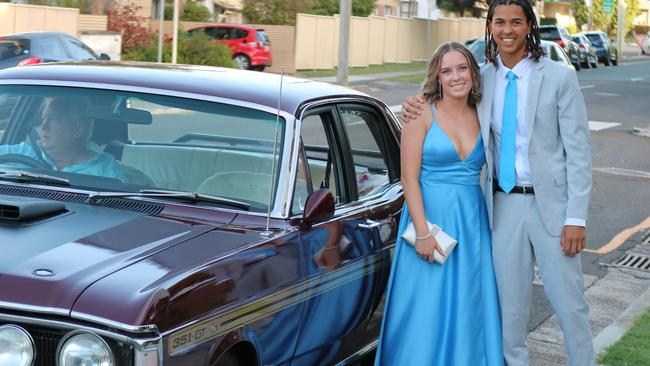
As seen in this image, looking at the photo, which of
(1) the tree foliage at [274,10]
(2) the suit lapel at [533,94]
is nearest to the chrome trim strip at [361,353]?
(2) the suit lapel at [533,94]

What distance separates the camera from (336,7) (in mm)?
50781

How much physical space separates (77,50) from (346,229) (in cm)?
1591

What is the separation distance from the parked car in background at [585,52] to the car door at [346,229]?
4901 centimetres

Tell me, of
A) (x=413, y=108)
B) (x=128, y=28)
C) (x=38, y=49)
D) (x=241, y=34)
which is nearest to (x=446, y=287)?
(x=413, y=108)

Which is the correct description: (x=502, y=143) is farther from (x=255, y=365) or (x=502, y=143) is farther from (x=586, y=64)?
(x=586, y=64)

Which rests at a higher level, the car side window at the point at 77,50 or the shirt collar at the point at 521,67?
the shirt collar at the point at 521,67

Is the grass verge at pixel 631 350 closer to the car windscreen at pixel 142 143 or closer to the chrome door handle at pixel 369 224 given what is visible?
the chrome door handle at pixel 369 224

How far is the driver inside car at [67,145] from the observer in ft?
16.3

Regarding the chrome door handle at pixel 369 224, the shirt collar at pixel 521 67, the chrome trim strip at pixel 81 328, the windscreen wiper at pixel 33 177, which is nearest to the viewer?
the chrome trim strip at pixel 81 328

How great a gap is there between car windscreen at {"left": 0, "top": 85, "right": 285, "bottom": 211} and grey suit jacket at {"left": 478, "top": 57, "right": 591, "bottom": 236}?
44.4 inches

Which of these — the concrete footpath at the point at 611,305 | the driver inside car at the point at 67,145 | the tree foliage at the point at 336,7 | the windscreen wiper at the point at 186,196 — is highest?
the tree foliage at the point at 336,7

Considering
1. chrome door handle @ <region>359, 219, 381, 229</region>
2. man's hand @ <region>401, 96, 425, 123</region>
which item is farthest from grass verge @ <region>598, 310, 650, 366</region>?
man's hand @ <region>401, 96, 425, 123</region>

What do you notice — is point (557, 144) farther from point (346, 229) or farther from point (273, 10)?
point (273, 10)

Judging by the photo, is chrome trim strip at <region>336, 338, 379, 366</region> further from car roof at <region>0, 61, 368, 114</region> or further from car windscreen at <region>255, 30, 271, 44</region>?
car windscreen at <region>255, 30, 271, 44</region>
